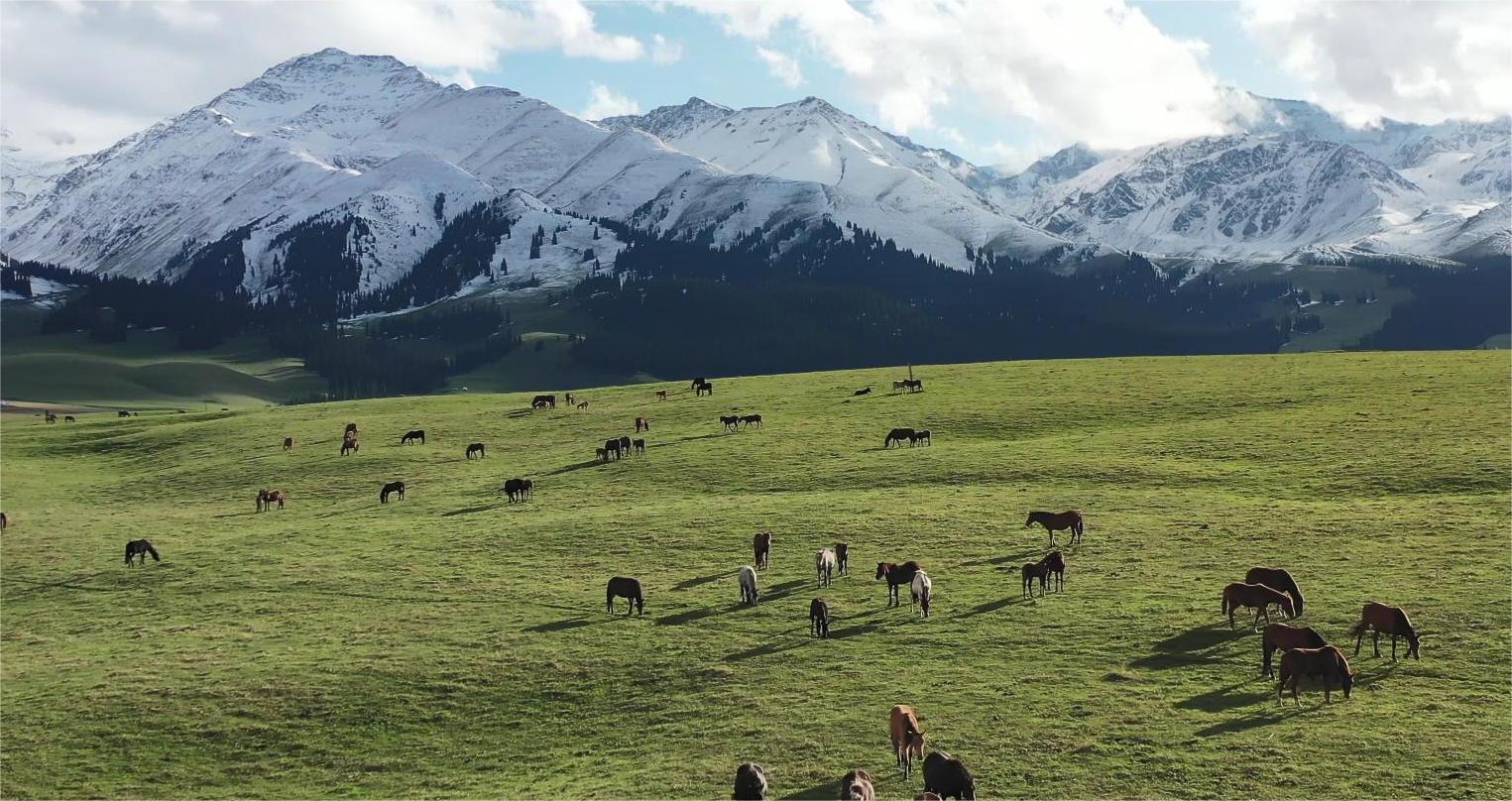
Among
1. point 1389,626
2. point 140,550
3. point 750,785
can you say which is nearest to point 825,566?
point 750,785

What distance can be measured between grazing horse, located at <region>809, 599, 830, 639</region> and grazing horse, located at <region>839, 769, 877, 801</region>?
487 inches

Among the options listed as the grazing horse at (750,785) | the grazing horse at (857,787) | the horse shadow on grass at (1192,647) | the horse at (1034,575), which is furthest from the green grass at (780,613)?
the grazing horse at (857,787)

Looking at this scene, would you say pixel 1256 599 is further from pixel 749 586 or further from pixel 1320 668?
pixel 749 586

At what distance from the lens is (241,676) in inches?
1473

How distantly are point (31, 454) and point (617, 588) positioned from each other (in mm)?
71032

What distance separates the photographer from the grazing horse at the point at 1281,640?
3128 cm

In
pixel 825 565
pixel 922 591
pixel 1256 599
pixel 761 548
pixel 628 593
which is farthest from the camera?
pixel 761 548

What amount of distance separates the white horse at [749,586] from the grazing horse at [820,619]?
411cm

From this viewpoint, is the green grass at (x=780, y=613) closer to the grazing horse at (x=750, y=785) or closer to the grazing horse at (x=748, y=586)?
the grazing horse at (x=748, y=586)

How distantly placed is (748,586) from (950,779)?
57.7 feet

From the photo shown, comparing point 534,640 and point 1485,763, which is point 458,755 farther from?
point 1485,763

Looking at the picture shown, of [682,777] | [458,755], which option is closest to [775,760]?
[682,777]

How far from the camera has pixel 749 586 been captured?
1634 inches

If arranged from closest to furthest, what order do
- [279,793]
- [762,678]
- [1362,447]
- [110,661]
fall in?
[279,793], [762,678], [110,661], [1362,447]
